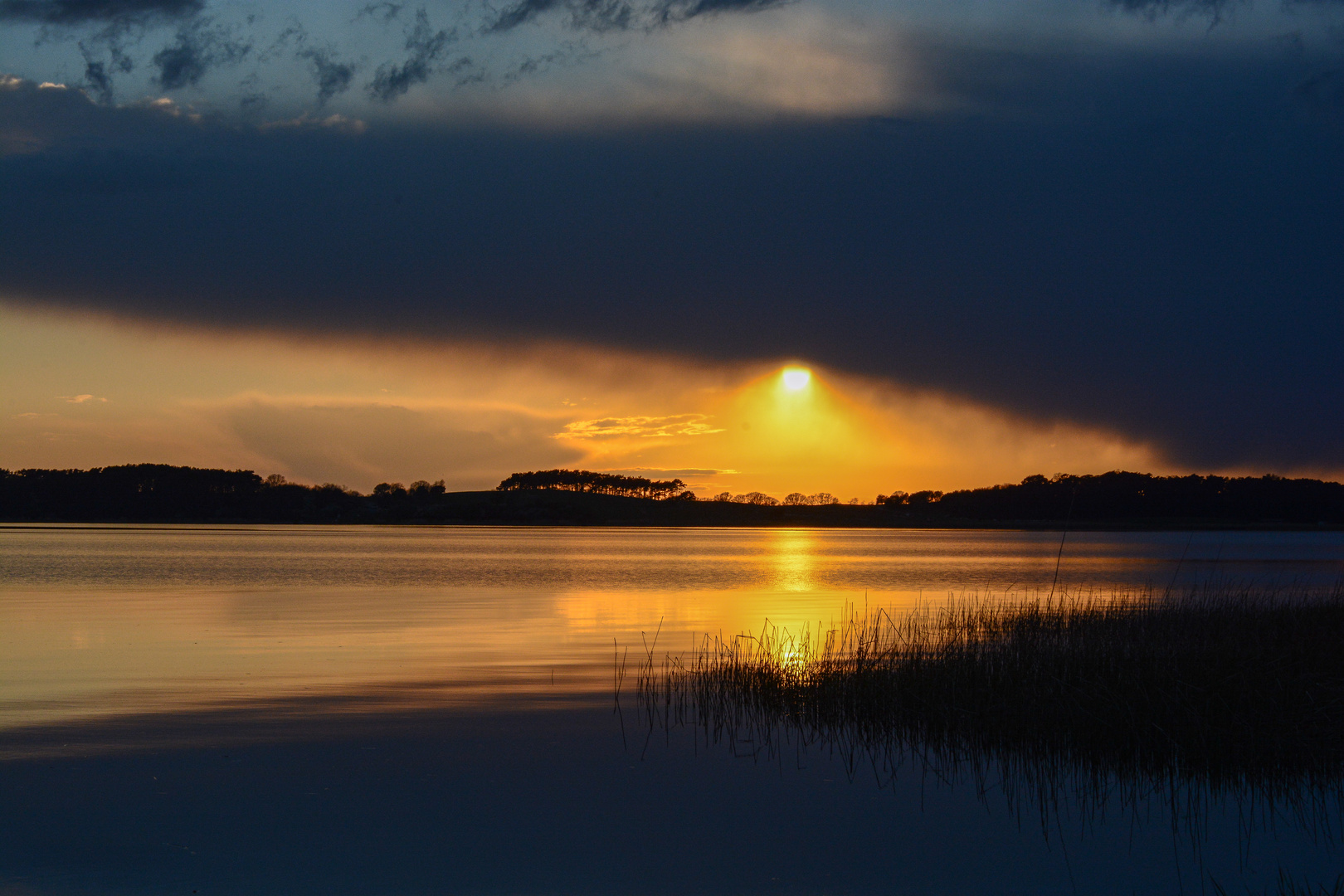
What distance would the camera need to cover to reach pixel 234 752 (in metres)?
11.0

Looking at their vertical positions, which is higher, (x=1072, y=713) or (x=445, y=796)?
(x=1072, y=713)

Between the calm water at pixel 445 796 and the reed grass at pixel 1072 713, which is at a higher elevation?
the reed grass at pixel 1072 713

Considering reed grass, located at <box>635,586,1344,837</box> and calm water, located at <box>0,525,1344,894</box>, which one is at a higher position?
reed grass, located at <box>635,586,1344,837</box>

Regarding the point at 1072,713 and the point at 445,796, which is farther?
the point at 1072,713

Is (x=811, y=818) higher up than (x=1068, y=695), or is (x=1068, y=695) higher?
(x=1068, y=695)

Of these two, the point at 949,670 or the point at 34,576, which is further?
the point at 34,576

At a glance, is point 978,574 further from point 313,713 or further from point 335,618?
point 313,713

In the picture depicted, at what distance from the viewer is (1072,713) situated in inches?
443

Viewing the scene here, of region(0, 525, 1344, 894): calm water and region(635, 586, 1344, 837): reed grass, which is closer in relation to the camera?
region(0, 525, 1344, 894): calm water

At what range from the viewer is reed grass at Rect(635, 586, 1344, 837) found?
1015cm

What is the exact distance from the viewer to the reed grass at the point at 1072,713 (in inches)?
400

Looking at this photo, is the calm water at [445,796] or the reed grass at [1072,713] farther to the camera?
the reed grass at [1072,713]

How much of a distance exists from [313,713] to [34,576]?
3166cm

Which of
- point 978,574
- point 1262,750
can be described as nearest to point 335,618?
point 1262,750
